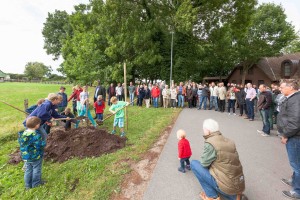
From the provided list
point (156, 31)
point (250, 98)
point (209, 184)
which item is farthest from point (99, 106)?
point (156, 31)

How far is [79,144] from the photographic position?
643 centimetres

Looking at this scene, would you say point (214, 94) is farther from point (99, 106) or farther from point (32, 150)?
point (32, 150)

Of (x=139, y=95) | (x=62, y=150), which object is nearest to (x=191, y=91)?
(x=139, y=95)

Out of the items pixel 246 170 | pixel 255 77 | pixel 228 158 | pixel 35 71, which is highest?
pixel 35 71

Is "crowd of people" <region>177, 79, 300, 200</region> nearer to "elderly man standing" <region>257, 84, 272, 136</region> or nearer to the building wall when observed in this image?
"elderly man standing" <region>257, 84, 272, 136</region>

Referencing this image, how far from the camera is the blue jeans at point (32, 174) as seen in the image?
4.41 m

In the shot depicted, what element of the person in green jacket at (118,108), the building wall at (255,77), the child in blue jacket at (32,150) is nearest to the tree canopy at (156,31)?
the person in green jacket at (118,108)

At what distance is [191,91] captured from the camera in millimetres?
15383

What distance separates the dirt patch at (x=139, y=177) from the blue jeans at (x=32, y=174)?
1.93 m

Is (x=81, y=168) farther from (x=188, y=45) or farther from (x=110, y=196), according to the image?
(x=188, y=45)

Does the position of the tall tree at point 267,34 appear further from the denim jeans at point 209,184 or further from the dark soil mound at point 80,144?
the denim jeans at point 209,184

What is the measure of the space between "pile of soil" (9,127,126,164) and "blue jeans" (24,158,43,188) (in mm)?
1260

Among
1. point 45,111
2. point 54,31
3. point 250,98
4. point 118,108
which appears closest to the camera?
point 45,111

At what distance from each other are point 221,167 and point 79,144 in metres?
4.76
